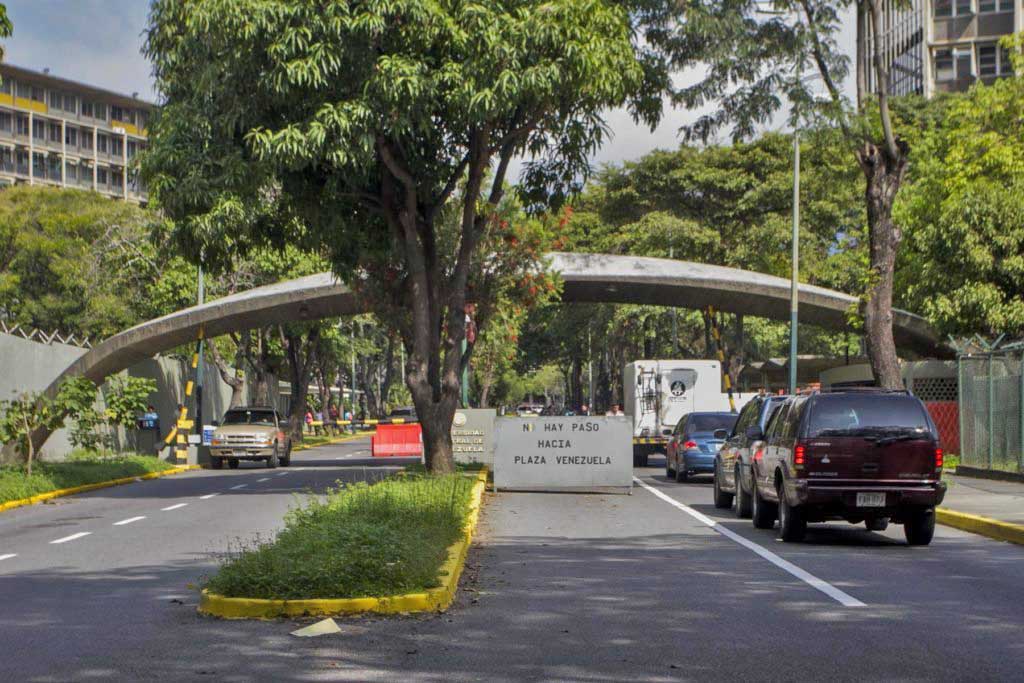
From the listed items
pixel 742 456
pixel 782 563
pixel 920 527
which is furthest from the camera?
pixel 742 456

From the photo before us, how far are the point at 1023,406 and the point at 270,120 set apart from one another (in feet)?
51.5

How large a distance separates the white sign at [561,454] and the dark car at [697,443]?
4.83 metres

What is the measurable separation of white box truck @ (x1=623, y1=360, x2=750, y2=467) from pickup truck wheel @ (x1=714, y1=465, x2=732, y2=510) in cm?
1656

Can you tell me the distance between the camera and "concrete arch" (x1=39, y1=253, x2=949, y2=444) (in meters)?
38.2

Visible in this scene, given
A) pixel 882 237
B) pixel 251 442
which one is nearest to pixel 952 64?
pixel 251 442

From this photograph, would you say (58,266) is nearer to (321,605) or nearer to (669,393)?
(669,393)

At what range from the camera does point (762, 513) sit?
18.2 metres

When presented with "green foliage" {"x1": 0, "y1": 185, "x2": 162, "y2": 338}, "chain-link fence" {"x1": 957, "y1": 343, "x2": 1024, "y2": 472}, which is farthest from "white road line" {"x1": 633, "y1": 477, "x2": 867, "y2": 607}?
"green foliage" {"x1": 0, "y1": 185, "x2": 162, "y2": 338}

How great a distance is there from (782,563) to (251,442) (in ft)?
92.1

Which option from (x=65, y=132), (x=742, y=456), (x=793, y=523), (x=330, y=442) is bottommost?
(x=330, y=442)

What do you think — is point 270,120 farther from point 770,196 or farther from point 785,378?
point 785,378

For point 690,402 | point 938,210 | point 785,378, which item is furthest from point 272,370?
point 938,210

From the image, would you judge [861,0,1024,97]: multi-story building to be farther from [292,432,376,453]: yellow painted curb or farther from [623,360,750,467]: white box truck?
[623,360,750,467]: white box truck

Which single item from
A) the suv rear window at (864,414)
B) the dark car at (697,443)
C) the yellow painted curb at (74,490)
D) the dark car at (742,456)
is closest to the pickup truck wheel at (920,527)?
the suv rear window at (864,414)
